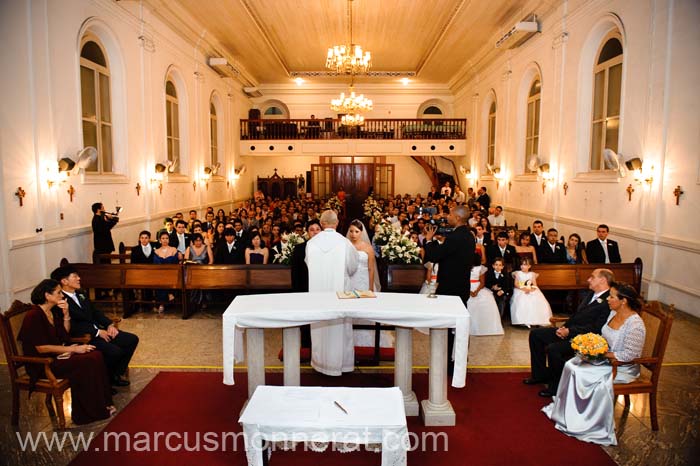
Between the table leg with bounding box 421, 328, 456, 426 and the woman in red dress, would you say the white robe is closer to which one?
the table leg with bounding box 421, 328, 456, 426

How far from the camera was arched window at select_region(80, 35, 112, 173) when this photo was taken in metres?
10.8

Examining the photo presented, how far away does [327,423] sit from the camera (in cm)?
338

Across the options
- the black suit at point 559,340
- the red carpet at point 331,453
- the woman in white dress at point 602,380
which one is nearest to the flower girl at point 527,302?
the red carpet at point 331,453

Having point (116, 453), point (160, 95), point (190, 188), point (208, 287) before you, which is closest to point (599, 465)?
point (116, 453)

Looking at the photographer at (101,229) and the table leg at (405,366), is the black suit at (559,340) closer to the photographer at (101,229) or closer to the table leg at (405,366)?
the table leg at (405,366)

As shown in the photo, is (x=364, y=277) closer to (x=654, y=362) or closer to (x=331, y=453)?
(x=331, y=453)

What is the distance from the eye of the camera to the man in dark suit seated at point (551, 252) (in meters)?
9.28

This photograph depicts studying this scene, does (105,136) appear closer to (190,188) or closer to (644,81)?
(190,188)

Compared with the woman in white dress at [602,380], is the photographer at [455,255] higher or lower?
higher

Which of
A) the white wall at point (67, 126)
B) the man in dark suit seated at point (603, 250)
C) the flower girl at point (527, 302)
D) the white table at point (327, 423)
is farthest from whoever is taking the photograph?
the man in dark suit seated at point (603, 250)

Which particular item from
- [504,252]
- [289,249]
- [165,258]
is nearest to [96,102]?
[165,258]

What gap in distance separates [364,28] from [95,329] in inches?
551

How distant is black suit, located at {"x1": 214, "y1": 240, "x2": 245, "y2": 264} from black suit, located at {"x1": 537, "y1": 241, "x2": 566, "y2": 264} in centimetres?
567

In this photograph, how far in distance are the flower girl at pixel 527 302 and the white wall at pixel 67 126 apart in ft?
26.5
